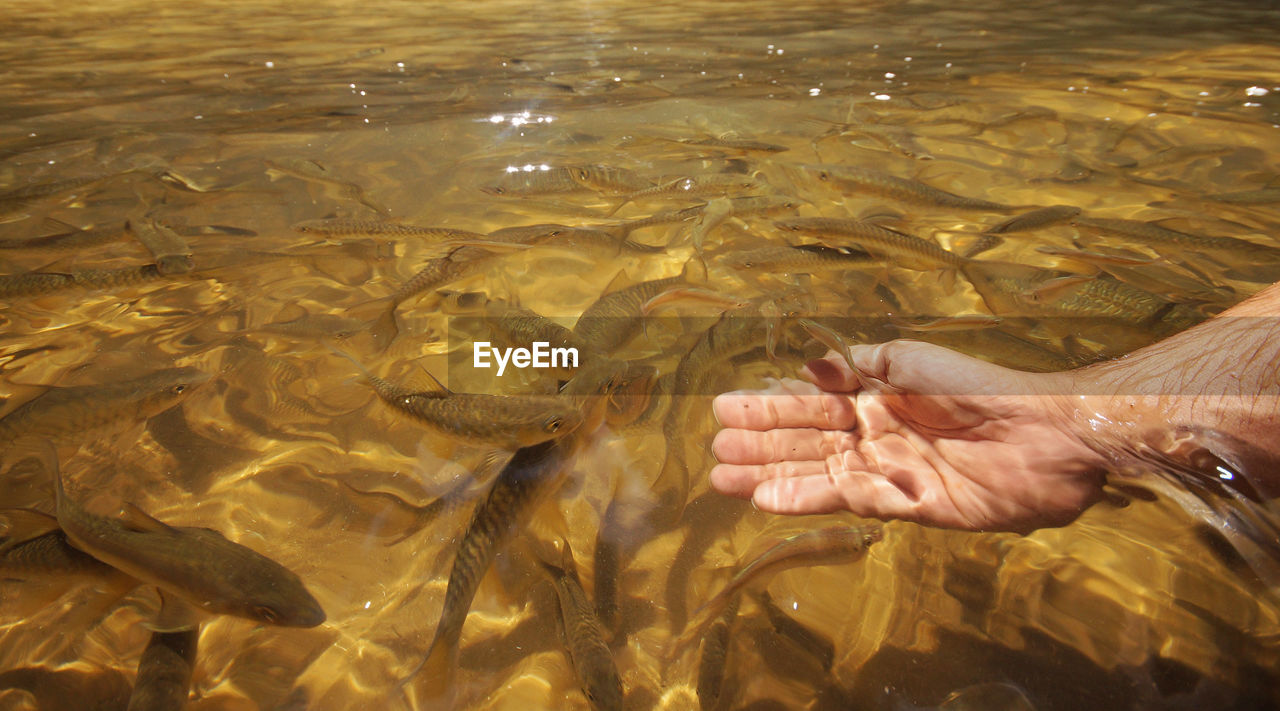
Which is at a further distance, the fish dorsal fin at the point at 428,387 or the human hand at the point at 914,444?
the fish dorsal fin at the point at 428,387

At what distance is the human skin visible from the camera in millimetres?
2184

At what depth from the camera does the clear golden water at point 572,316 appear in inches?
79.9

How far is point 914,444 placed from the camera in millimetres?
2604

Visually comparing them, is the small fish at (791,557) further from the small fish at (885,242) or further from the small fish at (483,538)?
the small fish at (885,242)

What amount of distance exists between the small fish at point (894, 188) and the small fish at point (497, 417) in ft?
10.9

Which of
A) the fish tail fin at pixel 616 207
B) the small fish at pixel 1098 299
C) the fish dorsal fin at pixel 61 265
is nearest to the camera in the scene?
the small fish at pixel 1098 299

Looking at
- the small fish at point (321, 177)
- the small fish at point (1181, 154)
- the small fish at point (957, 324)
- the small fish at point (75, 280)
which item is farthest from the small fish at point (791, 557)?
the small fish at point (1181, 154)

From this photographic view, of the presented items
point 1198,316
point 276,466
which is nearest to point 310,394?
point 276,466

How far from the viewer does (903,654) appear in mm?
2035

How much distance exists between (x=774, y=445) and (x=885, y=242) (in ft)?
6.14

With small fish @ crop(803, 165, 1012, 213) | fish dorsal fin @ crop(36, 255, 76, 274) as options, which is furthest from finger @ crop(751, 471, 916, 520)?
fish dorsal fin @ crop(36, 255, 76, 274)

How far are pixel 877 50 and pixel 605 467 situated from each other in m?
9.12

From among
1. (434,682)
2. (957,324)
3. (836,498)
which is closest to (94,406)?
(434,682)

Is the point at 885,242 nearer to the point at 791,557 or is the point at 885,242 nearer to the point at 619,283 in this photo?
the point at 619,283
